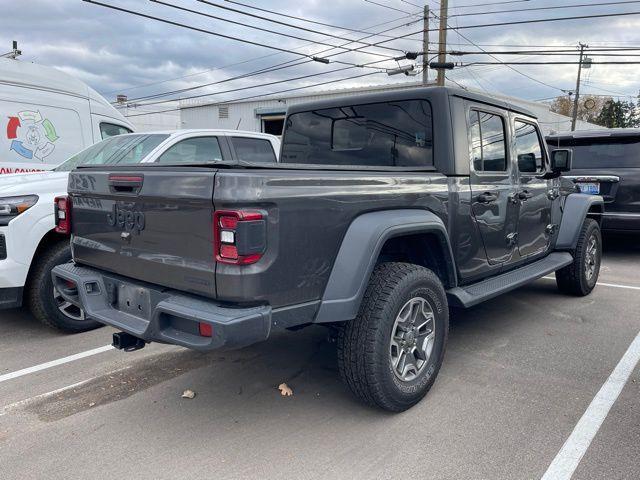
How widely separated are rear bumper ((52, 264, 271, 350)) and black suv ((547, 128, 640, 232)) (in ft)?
23.0

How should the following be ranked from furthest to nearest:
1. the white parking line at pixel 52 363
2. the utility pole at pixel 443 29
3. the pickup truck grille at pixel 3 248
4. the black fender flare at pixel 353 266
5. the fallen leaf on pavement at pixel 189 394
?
the utility pole at pixel 443 29, the pickup truck grille at pixel 3 248, the white parking line at pixel 52 363, the fallen leaf on pavement at pixel 189 394, the black fender flare at pixel 353 266

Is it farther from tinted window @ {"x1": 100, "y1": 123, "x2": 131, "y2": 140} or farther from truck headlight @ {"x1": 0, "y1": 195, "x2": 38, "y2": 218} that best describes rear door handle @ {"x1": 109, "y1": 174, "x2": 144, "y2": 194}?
tinted window @ {"x1": 100, "y1": 123, "x2": 131, "y2": 140}

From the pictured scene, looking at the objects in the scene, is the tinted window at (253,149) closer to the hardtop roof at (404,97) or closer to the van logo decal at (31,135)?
the hardtop roof at (404,97)

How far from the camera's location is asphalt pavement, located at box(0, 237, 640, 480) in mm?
2758

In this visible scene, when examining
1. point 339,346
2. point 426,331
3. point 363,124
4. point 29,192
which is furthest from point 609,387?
point 29,192

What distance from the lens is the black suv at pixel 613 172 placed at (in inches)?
312

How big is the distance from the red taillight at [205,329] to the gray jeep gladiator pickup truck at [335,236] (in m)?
0.01

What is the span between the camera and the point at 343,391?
3.63 metres

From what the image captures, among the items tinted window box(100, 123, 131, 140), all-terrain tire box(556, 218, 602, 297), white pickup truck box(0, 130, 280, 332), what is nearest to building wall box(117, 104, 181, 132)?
tinted window box(100, 123, 131, 140)

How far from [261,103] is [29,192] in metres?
27.0

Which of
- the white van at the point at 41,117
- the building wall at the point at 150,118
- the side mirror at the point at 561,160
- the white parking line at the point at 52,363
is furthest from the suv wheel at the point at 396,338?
the building wall at the point at 150,118

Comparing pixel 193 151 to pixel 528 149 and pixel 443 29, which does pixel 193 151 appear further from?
pixel 443 29

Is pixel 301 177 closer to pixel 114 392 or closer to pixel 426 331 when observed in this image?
pixel 426 331

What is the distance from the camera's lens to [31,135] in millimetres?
6469
